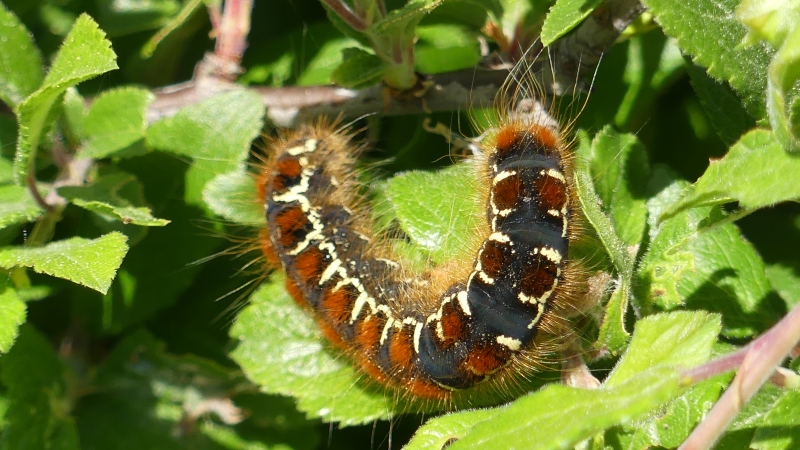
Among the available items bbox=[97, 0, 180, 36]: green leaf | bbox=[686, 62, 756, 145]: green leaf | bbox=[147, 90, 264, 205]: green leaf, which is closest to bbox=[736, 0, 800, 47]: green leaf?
bbox=[686, 62, 756, 145]: green leaf

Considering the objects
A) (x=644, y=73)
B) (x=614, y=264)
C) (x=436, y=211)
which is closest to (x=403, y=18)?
(x=436, y=211)

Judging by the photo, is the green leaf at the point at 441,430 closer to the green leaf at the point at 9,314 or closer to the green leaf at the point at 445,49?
the green leaf at the point at 9,314

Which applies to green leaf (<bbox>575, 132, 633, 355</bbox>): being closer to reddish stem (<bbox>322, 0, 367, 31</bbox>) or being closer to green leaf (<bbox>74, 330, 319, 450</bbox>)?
reddish stem (<bbox>322, 0, 367, 31</bbox>)

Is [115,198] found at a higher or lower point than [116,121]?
lower

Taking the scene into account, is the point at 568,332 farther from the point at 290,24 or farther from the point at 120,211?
the point at 290,24

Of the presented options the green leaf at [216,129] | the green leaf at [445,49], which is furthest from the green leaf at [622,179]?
the green leaf at [216,129]

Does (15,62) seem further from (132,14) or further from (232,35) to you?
(132,14)

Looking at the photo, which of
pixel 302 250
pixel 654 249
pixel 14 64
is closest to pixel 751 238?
pixel 654 249
